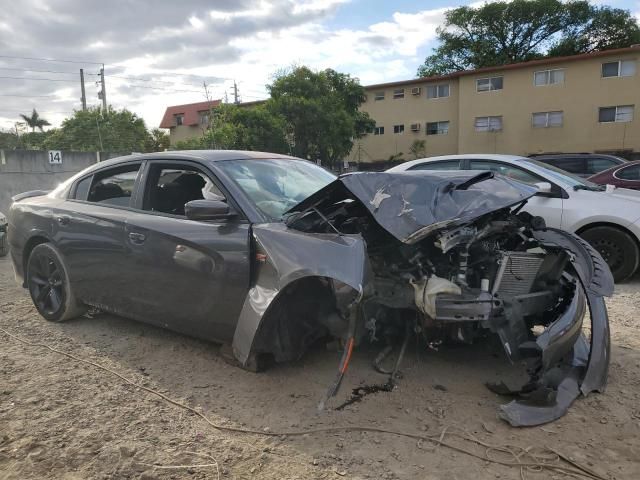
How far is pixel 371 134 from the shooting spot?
37.2m

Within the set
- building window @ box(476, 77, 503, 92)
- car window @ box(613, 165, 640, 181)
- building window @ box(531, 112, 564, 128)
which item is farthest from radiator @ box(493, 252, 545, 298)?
building window @ box(476, 77, 503, 92)

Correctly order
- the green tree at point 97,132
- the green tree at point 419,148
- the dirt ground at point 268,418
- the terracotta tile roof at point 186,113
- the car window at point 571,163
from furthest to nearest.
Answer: the terracotta tile roof at point 186,113
the green tree at point 97,132
the green tree at point 419,148
the car window at point 571,163
the dirt ground at point 268,418

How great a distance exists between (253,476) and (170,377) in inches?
53.9

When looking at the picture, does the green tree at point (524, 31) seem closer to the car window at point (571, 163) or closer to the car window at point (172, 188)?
the car window at point (571, 163)

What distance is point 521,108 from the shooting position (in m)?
30.9

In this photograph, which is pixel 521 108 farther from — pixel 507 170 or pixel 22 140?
→ pixel 22 140

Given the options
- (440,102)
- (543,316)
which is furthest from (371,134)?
(543,316)

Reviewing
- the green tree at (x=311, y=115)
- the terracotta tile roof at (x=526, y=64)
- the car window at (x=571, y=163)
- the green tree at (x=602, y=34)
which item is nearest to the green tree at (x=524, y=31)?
the green tree at (x=602, y=34)

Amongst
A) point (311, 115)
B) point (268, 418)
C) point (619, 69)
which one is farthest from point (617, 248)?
point (619, 69)

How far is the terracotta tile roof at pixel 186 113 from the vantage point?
1877 inches

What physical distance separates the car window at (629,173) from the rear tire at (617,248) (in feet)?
16.3

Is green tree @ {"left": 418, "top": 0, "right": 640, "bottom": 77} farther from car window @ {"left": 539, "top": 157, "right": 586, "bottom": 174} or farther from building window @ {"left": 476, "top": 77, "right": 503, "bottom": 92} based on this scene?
car window @ {"left": 539, "top": 157, "right": 586, "bottom": 174}

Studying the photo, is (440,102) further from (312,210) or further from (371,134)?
(312,210)

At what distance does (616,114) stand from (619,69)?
7.83ft
